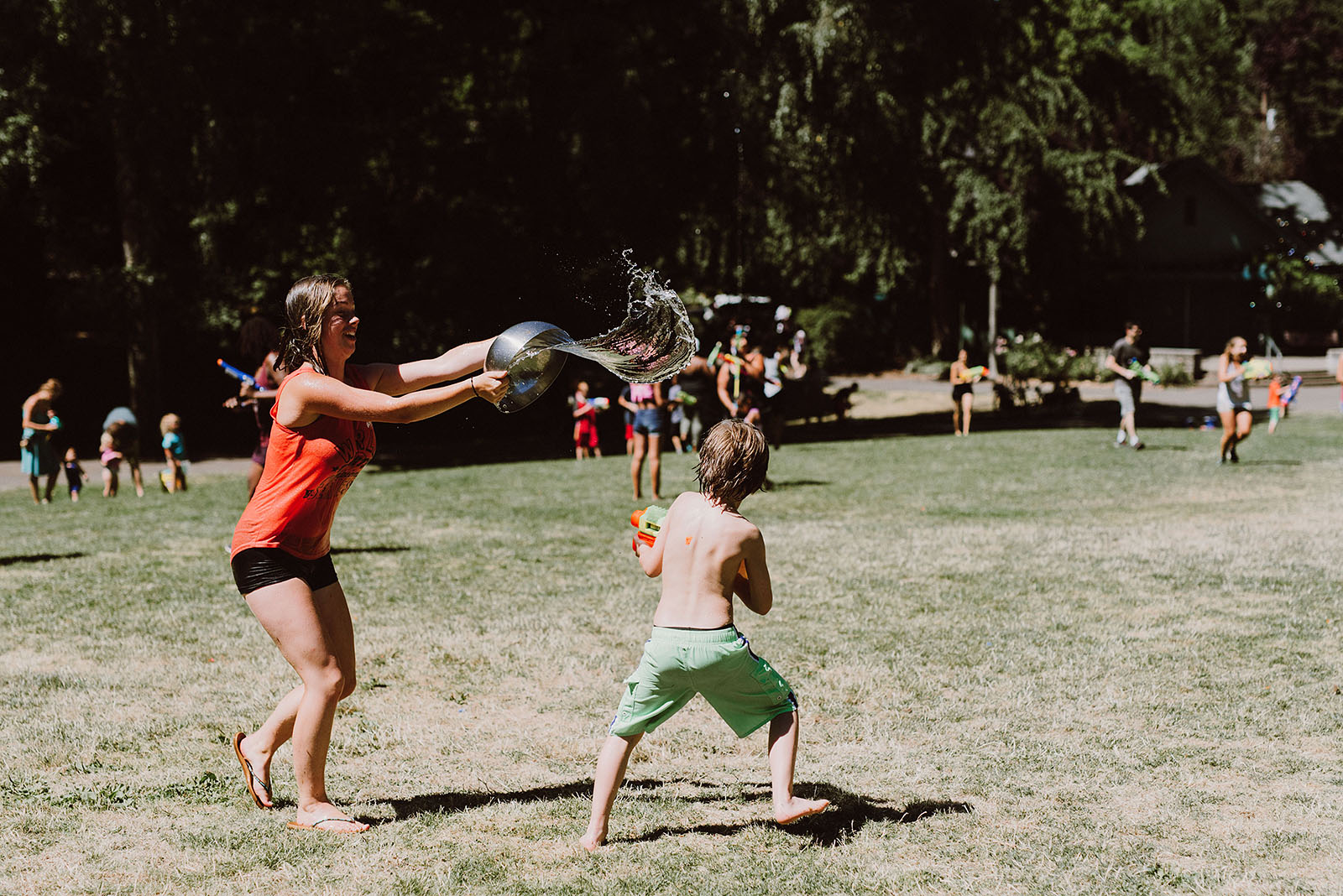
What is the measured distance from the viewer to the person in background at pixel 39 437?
1666 cm

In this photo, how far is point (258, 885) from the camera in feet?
14.1

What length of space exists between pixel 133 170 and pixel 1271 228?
4373cm

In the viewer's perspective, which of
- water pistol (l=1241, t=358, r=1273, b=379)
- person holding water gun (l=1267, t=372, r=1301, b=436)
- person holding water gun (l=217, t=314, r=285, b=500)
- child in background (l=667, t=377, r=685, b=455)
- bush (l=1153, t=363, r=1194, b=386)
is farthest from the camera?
bush (l=1153, t=363, r=1194, b=386)

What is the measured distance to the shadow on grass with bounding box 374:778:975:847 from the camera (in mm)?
4793

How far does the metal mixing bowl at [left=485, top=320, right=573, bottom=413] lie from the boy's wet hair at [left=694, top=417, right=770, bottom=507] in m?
0.64

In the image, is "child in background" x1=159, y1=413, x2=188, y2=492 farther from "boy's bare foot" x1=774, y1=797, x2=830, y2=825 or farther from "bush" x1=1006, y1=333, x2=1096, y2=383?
"bush" x1=1006, y1=333, x2=1096, y2=383

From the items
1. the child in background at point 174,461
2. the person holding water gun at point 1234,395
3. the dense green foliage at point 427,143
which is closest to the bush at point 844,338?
the dense green foliage at point 427,143

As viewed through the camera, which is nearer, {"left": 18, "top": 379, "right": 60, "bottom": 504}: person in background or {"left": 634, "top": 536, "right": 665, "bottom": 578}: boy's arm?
{"left": 634, "top": 536, "right": 665, "bottom": 578}: boy's arm

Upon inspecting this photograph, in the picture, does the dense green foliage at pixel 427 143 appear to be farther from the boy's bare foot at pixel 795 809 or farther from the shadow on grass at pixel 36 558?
the boy's bare foot at pixel 795 809

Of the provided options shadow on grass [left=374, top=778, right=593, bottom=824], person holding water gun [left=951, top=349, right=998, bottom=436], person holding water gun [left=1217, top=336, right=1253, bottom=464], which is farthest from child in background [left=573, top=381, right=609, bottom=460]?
shadow on grass [left=374, top=778, right=593, bottom=824]

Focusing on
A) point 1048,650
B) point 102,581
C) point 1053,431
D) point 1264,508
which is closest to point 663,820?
point 1048,650

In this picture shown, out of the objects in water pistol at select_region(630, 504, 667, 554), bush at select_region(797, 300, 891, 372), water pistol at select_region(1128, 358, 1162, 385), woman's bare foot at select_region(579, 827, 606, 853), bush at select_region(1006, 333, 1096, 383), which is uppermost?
bush at select_region(797, 300, 891, 372)

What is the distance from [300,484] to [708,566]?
1510 millimetres

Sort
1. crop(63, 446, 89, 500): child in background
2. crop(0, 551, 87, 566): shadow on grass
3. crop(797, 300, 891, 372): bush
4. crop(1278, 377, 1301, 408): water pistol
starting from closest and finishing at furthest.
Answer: crop(0, 551, 87, 566): shadow on grass → crop(63, 446, 89, 500): child in background → crop(1278, 377, 1301, 408): water pistol → crop(797, 300, 891, 372): bush
